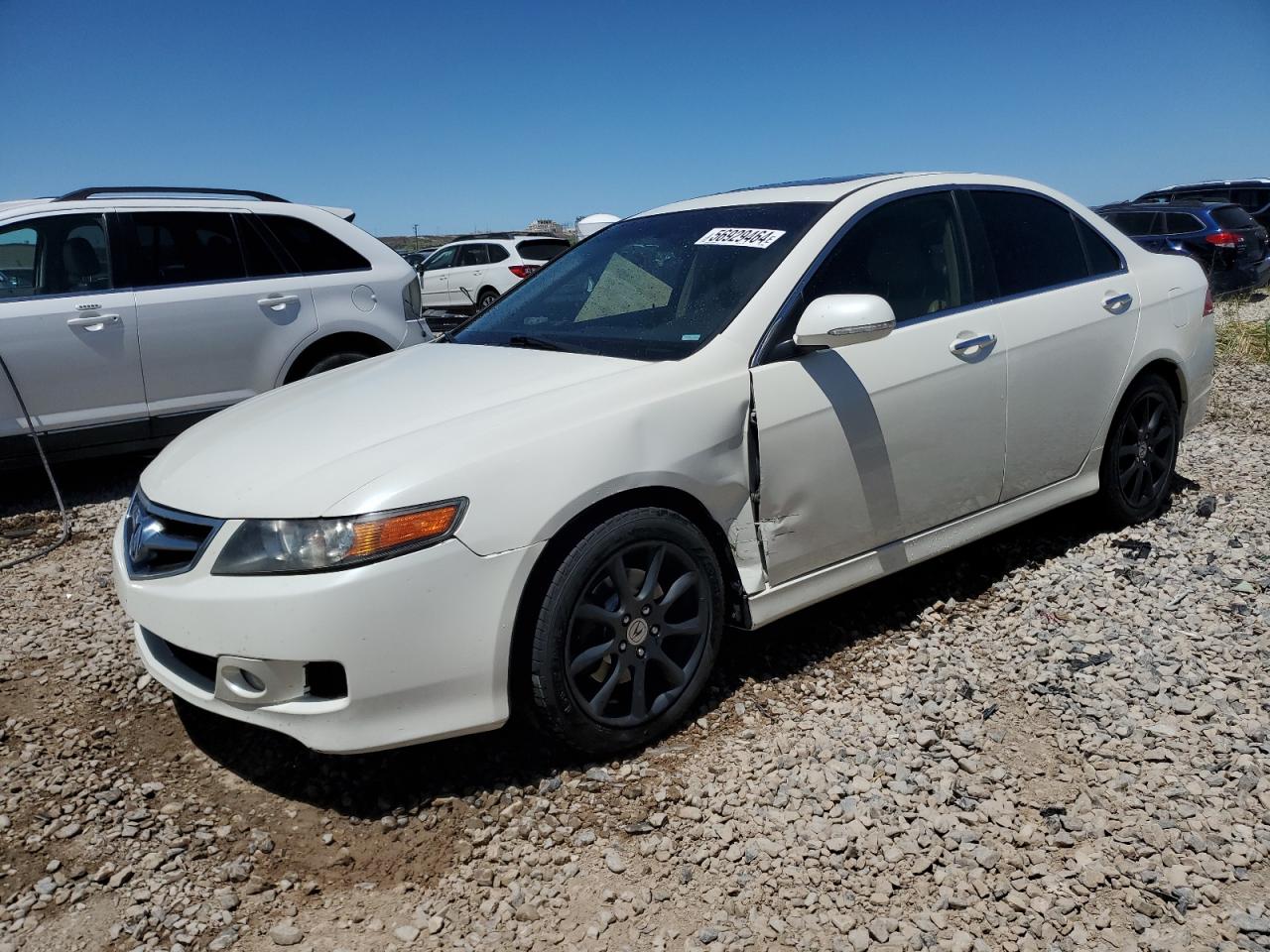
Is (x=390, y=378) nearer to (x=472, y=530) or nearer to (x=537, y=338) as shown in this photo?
(x=537, y=338)

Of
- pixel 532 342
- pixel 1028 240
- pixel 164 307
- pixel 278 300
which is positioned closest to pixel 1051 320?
pixel 1028 240

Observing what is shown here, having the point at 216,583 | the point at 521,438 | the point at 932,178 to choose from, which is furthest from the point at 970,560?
the point at 216,583

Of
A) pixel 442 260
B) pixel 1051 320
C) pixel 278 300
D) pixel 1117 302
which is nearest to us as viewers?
pixel 1051 320

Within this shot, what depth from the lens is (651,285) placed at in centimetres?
369

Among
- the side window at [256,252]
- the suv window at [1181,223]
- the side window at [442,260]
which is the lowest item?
the side window at [442,260]

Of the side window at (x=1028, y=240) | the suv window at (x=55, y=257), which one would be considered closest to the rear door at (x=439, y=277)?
the suv window at (x=55, y=257)

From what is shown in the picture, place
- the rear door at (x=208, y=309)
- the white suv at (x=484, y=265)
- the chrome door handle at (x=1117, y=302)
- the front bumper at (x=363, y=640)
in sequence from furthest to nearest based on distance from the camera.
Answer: the white suv at (x=484, y=265)
the rear door at (x=208, y=309)
the chrome door handle at (x=1117, y=302)
the front bumper at (x=363, y=640)

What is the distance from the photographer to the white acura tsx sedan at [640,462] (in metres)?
2.55

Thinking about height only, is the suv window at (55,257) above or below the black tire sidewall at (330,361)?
above

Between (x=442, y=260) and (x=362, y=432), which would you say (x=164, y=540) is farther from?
(x=442, y=260)

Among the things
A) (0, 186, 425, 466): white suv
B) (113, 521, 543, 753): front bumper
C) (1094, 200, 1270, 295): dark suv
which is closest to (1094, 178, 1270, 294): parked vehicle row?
(1094, 200, 1270, 295): dark suv

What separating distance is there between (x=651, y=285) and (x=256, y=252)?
11.6ft

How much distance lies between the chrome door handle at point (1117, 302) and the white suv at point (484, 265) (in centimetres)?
1353

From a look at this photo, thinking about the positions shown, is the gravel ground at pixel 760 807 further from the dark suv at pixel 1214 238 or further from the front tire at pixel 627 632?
the dark suv at pixel 1214 238
